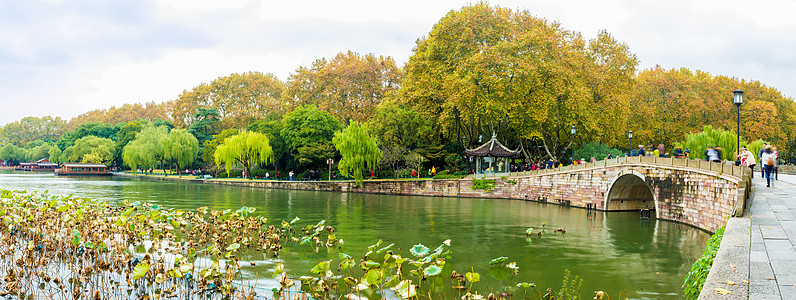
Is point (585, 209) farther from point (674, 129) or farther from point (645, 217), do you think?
point (674, 129)

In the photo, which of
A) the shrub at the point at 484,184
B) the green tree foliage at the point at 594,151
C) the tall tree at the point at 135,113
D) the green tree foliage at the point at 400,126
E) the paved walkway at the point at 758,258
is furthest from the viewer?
the tall tree at the point at 135,113

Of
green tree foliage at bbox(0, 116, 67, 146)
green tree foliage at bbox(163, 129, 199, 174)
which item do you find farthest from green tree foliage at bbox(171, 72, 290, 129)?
green tree foliage at bbox(0, 116, 67, 146)

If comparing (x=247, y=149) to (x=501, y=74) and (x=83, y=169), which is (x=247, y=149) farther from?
(x=83, y=169)

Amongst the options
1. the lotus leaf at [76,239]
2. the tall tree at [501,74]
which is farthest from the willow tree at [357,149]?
the lotus leaf at [76,239]

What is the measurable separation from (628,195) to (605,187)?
1642mm

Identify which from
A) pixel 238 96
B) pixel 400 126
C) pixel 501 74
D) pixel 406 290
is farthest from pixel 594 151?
pixel 238 96

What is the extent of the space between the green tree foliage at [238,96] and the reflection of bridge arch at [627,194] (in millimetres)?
47570

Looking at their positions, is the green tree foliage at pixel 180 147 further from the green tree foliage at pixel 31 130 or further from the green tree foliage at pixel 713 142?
the green tree foliage at pixel 31 130

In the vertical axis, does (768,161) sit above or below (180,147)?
below

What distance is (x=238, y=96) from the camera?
71750 mm

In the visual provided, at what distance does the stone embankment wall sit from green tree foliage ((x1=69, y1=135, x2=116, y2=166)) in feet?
126

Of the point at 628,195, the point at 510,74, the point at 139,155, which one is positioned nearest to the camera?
the point at 628,195

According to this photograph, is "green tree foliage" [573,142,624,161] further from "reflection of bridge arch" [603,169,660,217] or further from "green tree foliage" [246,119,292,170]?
"green tree foliage" [246,119,292,170]

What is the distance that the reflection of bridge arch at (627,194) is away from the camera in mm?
28641
